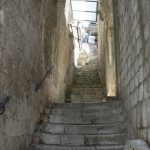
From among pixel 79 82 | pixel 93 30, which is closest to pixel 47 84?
pixel 79 82

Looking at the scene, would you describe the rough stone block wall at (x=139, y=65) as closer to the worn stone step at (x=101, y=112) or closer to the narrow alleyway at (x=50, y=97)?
the narrow alleyway at (x=50, y=97)

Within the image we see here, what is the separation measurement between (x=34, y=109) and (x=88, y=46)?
60.2 ft

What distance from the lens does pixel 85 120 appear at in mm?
4652

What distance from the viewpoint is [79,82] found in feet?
38.6

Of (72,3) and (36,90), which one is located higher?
(72,3)

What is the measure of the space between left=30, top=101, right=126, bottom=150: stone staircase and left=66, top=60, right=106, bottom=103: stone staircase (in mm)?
3731

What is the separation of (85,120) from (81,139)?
613mm

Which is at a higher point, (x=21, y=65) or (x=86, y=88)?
(x=21, y=65)

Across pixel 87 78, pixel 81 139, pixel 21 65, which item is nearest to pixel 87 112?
pixel 81 139

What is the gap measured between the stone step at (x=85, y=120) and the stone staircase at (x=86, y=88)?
394cm

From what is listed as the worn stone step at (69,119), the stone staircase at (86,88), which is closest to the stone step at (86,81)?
the stone staircase at (86,88)

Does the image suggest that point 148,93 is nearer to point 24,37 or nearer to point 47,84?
point 24,37

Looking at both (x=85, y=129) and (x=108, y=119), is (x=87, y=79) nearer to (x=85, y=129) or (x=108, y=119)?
(x=108, y=119)

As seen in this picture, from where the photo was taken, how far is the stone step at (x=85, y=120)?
15.0 feet
